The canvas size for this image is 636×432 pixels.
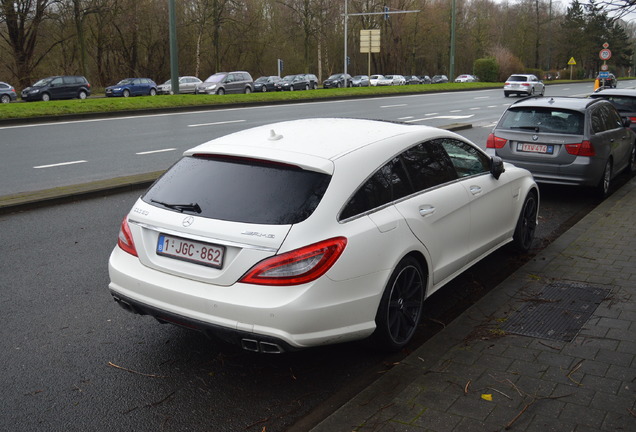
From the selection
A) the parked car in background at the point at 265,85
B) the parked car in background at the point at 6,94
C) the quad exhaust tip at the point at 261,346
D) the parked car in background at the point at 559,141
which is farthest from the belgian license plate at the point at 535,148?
the parked car in background at the point at 265,85

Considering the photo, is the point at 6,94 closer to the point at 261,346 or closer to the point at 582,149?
the point at 582,149

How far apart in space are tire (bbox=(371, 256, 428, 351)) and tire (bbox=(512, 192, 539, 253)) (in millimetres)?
2245

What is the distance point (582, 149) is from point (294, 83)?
4706cm

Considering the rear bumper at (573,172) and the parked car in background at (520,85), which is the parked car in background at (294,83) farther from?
the rear bumper at (573,172)

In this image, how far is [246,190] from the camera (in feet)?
13.1

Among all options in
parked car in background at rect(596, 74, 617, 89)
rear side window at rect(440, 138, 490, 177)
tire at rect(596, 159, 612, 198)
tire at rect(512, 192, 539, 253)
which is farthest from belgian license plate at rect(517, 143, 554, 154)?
parked car in background at rect(596, 74, 617, 89)

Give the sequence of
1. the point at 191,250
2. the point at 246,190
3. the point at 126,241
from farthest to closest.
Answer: the point at 126,241, the point at 246,190, the point at 191,250

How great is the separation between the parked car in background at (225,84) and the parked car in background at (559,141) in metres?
36.2

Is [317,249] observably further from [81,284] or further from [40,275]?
[40,275]

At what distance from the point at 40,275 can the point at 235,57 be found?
209 ft

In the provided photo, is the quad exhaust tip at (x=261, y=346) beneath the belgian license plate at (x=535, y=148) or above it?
beneath

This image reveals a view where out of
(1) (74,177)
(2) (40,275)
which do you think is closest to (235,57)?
(1) (74,177)

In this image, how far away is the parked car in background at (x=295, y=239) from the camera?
3.65m

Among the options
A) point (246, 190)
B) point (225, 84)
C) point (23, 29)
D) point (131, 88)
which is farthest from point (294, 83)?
point (246, 190)
